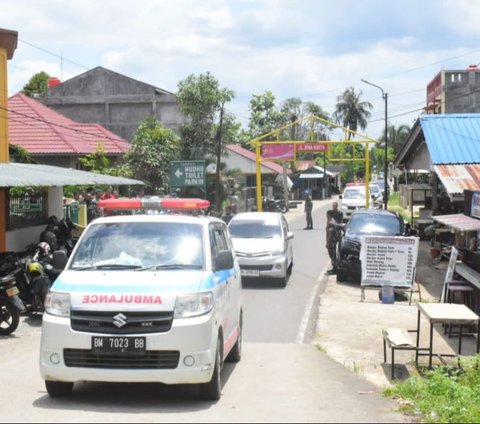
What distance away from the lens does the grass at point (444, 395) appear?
704cm

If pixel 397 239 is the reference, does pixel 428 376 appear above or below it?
below

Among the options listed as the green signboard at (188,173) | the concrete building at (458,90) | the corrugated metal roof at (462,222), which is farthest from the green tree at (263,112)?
the corrugated metal roof at (462,222)

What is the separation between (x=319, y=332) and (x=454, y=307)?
280cm

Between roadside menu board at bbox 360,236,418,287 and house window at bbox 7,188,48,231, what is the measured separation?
8850 millimetres

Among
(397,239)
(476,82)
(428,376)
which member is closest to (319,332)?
(428,376)

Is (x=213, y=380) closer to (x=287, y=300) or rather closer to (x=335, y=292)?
(x=287, y=300)

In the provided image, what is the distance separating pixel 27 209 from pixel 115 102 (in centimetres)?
3089

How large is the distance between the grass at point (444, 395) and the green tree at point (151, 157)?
97.7ft

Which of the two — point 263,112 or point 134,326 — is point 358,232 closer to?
point 134,326

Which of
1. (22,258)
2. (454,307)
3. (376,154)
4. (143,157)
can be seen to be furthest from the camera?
(376,154)

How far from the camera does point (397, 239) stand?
16.8 metres

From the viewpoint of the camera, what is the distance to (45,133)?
36156 millimetres

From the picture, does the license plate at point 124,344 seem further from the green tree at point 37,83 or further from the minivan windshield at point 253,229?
the green tree at point 37,83

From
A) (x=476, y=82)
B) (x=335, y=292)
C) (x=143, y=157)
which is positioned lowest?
(x=335, y=292)
